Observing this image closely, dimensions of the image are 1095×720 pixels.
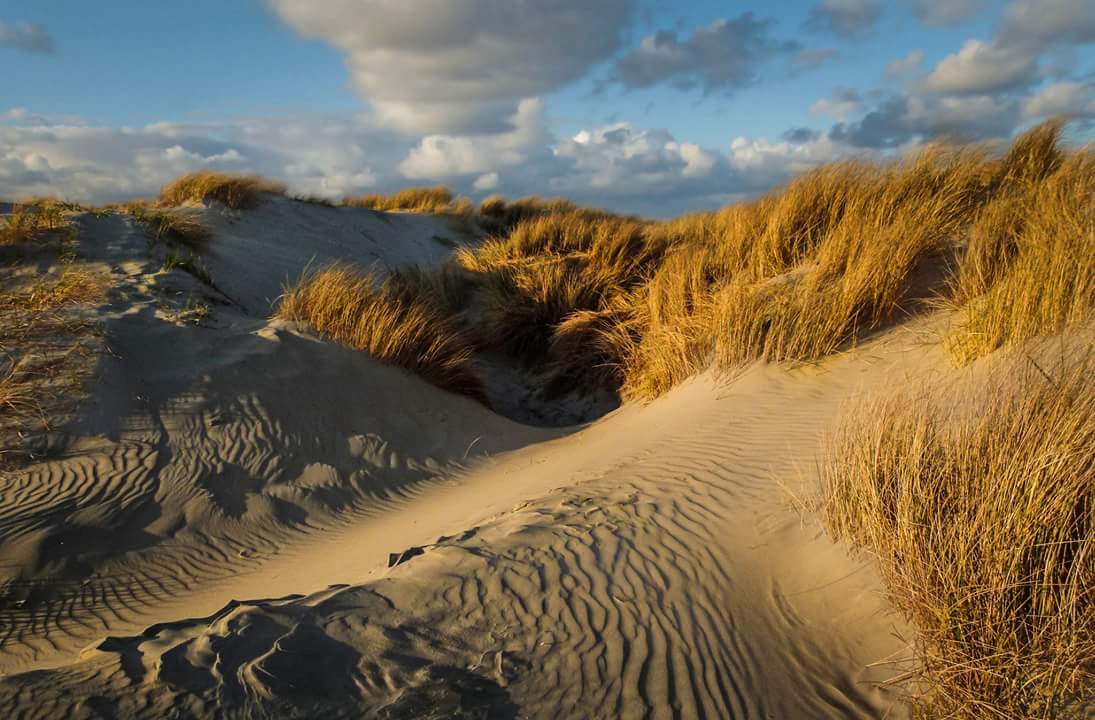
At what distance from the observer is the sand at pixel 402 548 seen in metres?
2.39

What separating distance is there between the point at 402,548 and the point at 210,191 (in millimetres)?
10630

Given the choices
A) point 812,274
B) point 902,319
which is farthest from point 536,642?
point 812,274

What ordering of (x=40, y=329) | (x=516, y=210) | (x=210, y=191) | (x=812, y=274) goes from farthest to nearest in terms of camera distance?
(x=516, y=210), (x=210, y=191), (x=812, y=274), (x=40, y=329)

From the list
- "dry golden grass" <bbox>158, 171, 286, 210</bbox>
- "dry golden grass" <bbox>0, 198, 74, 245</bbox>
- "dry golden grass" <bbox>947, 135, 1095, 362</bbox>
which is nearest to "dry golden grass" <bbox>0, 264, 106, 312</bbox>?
"dry golden grass" <bbox>0, 198, 74, 245</bbox>

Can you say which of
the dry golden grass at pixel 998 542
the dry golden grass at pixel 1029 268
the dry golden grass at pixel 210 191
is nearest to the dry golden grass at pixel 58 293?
the dry golden grass at pixel 210 191

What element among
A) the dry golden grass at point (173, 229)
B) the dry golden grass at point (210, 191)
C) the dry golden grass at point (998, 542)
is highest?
the dry golden grass at point (210, 191)

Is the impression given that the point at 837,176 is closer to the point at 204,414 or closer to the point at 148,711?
the point at 204,414

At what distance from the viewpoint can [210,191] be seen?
489 inches

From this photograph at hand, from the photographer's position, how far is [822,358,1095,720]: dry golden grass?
6.82 feet

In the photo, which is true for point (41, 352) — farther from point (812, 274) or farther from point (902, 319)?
point (902, 319)

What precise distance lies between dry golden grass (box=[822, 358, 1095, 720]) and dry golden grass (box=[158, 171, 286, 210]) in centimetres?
1244

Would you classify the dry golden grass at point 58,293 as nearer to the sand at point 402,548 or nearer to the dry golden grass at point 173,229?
the sand at point 402,548

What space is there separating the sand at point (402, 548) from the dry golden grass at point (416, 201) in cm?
1037

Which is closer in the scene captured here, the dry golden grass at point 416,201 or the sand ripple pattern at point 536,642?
the sand ripple pattern at point 536,642
